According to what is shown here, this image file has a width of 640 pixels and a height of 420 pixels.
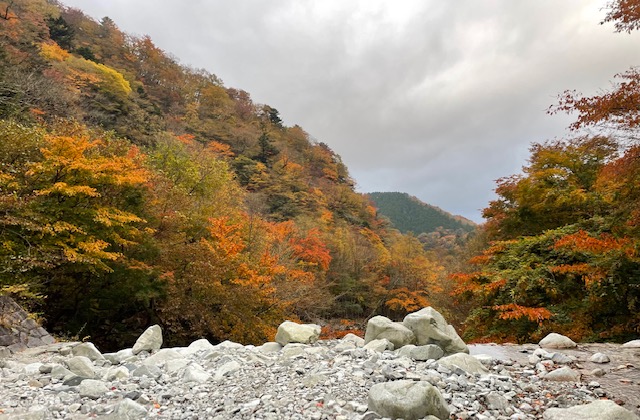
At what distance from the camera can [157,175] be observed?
13195mm

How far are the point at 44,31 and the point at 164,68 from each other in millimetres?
21237

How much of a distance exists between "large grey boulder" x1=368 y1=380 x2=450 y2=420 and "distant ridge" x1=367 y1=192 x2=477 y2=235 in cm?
6722

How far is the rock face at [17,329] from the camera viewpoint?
7352mm

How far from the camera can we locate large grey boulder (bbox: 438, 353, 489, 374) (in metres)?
4.99

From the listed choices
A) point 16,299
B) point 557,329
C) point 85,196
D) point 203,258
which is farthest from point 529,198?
point 16,299

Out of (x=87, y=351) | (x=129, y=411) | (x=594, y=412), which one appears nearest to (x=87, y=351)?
(x=87, y=351)

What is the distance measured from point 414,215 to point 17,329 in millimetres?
77358

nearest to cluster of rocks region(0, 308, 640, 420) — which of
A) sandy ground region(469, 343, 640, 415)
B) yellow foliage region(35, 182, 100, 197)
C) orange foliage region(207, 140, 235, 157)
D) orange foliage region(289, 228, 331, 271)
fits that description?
sandy ground region(469, 343, 640, 415)

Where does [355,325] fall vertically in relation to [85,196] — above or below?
below

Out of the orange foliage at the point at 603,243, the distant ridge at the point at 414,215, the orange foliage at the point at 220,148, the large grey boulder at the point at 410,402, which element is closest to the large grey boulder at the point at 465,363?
the large grey boulder at the point at 410,402

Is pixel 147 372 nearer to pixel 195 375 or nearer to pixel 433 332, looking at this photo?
pixel 195 375

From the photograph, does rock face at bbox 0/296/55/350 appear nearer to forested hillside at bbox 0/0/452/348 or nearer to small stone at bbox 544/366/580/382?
forested hillside at bbox 0/0/452/348

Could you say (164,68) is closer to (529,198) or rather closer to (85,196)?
(85,196)

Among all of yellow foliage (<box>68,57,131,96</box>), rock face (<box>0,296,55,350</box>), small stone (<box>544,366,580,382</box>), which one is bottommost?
rock face (<box>0,296,55,350</box>)
